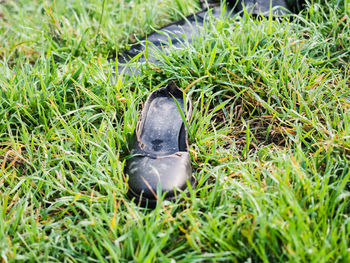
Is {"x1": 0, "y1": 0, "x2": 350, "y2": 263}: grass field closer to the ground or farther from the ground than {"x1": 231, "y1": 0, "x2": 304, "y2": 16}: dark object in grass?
closer to the ground

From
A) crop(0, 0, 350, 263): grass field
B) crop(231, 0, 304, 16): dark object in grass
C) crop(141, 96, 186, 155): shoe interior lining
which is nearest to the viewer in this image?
crop(0, 0, 350, 263): grass field

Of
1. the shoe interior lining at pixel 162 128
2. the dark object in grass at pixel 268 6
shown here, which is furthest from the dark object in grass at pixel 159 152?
the dark object in grass at pixel 268 6

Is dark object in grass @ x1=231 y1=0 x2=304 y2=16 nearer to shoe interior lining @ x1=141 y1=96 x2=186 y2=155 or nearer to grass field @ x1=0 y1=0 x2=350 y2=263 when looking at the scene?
grass field @ x1=0 y1=0 x2=350 y2=263

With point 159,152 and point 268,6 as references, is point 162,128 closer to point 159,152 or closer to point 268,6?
point 159,152

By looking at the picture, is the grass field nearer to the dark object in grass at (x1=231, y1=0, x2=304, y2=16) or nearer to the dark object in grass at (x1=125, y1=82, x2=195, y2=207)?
the dark object in grass at (x1=125, y1=82, x2=195, y2=207)

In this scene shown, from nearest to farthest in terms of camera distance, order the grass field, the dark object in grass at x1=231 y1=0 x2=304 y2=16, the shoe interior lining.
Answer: the grass field < the shoe interior lining < the dark object in grass at x1=231 y1=0 x2=304 y2=16

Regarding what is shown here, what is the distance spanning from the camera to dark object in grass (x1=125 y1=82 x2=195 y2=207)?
1823 millimetres

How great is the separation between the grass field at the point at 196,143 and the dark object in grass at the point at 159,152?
7cm

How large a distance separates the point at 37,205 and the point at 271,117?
4.87ft

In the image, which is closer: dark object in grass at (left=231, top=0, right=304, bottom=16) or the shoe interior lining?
the shoe interior lining

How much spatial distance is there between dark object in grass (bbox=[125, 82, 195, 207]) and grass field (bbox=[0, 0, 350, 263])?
0.07 m

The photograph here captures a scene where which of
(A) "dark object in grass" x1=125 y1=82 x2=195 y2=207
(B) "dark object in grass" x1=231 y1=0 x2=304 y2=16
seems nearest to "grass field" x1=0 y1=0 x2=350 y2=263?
(A) "dark object in grass" x1=125 y1=82 x2=195 y2=207

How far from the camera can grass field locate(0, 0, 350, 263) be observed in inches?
63.9

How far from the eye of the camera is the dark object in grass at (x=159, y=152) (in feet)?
5.98
